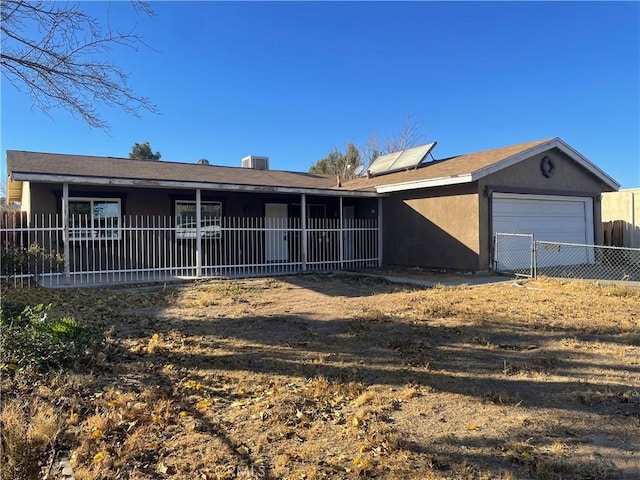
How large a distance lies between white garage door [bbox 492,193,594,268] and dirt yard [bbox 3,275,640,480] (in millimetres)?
6129

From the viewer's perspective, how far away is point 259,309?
7.86m

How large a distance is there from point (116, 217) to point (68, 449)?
36.4 feet

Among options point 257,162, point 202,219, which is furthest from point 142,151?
point 202,219

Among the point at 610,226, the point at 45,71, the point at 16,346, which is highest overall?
the point at 45,71

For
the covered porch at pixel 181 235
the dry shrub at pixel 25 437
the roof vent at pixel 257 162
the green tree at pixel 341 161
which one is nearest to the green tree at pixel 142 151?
the green tree at pixel 341 161

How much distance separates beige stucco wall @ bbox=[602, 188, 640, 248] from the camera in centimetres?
1889

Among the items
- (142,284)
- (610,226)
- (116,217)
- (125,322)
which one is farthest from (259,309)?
(610,226)

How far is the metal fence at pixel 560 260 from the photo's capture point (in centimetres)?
1272

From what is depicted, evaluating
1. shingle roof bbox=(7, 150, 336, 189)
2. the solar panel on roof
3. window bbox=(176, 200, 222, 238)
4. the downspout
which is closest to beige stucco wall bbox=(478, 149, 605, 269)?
the solar panel on roof

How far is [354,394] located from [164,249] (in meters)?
9.95

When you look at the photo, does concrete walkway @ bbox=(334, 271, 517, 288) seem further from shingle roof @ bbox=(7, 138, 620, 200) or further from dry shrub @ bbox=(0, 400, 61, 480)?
dry shrub @ bbox=(0, 400, 61, 480)

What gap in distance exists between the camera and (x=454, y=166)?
14445 mm

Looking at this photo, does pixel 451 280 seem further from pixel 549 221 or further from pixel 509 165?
pixel 549 221

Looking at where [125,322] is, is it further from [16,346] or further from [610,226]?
[610,226]
